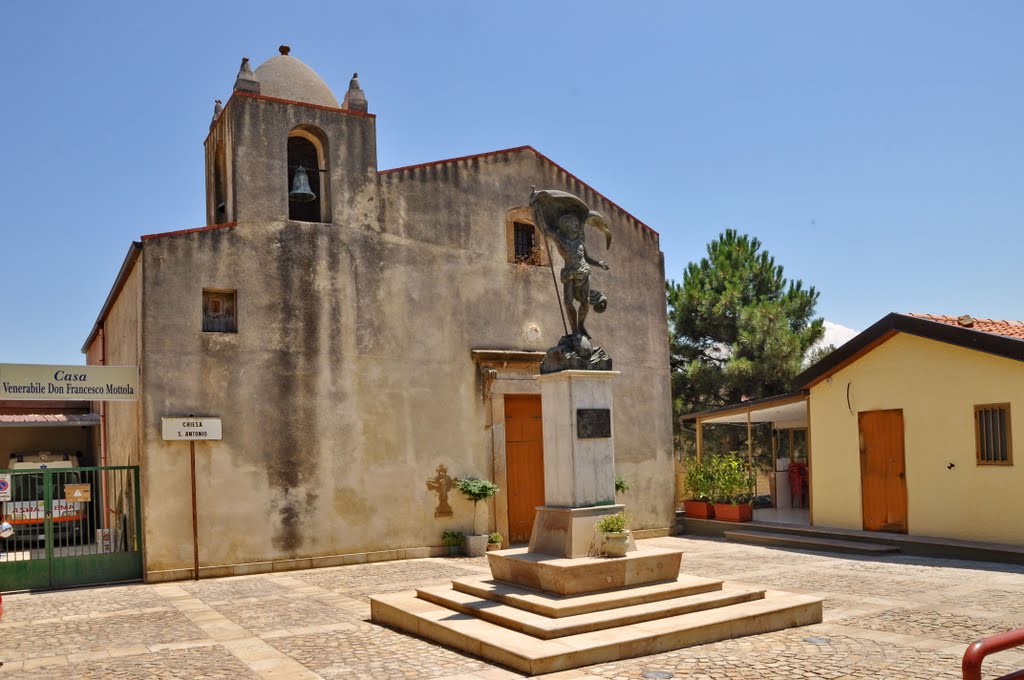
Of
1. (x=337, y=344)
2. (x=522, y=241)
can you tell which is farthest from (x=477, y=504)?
(x=522, y=241)

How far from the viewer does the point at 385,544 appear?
15.1 metres

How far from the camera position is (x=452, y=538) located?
51.0 ft

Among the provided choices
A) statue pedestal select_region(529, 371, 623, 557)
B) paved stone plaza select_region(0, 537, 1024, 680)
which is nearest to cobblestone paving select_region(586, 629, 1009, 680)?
paved stone plaza select_region(0, 537, 1024, 680)

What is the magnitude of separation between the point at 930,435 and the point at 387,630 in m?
9.74

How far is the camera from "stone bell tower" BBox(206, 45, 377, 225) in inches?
577

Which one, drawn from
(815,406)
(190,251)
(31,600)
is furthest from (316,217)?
(815,406)

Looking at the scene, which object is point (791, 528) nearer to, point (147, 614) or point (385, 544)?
point (385, 544)

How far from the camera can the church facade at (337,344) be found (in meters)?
13.8

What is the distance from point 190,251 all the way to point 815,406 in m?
11.5

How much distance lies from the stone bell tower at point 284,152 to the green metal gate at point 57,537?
15.9 ft

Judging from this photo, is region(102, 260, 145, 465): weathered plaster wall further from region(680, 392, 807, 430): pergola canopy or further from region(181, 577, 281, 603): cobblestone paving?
region(680, 392, 807, 430): pergola canopy

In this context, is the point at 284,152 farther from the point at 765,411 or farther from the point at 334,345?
the point at 765,411

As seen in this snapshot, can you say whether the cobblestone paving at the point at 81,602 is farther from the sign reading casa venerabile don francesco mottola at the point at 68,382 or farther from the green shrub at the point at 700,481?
the green shrub at the point at 700,481

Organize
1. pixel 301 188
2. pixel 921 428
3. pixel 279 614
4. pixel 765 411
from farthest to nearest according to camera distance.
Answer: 1. pixel 765 411
2. pixel 301 188
3. pixel 921 428
4. pixel 279 614
